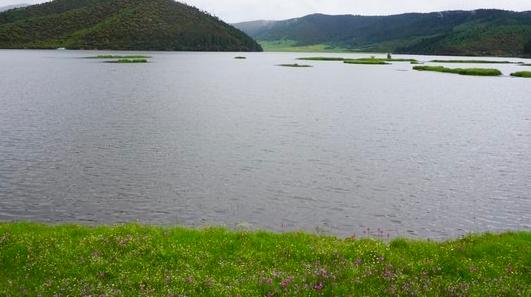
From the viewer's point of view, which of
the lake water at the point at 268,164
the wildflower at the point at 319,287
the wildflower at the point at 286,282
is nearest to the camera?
the wildflower at the point at 319,287

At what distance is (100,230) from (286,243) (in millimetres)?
8748

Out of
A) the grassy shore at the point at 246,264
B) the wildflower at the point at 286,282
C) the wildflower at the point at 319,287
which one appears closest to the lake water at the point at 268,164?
the grassy shore at the point at 246,264

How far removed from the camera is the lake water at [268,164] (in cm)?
3027

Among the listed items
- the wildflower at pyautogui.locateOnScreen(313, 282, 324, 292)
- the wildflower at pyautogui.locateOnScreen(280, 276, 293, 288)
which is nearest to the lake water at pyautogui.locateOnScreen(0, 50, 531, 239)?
the wildflower at pyautogui.locateOnScreen(280, 276, 293, 288)

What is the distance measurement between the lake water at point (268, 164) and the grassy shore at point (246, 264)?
7348mm

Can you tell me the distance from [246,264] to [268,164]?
25.3m

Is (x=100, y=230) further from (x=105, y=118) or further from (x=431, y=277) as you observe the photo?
(x=105, y=118)

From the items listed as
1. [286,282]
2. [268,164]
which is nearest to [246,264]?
[286,282]

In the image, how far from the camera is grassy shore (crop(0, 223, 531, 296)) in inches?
628

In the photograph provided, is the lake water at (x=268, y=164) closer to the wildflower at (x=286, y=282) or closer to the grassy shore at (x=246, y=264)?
the grassy shore at (x=246, y=264)

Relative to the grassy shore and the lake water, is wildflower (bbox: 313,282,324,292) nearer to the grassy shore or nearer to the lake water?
the grassy shore

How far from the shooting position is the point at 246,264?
1805cm

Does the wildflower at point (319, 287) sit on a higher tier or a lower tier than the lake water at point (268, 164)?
higher

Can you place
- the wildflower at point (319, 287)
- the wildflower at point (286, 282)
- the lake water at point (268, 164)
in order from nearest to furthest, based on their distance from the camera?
the wildflower at point (319, 287)
the wildflower at point (286, 282)
the lake water at point (268, 164)
